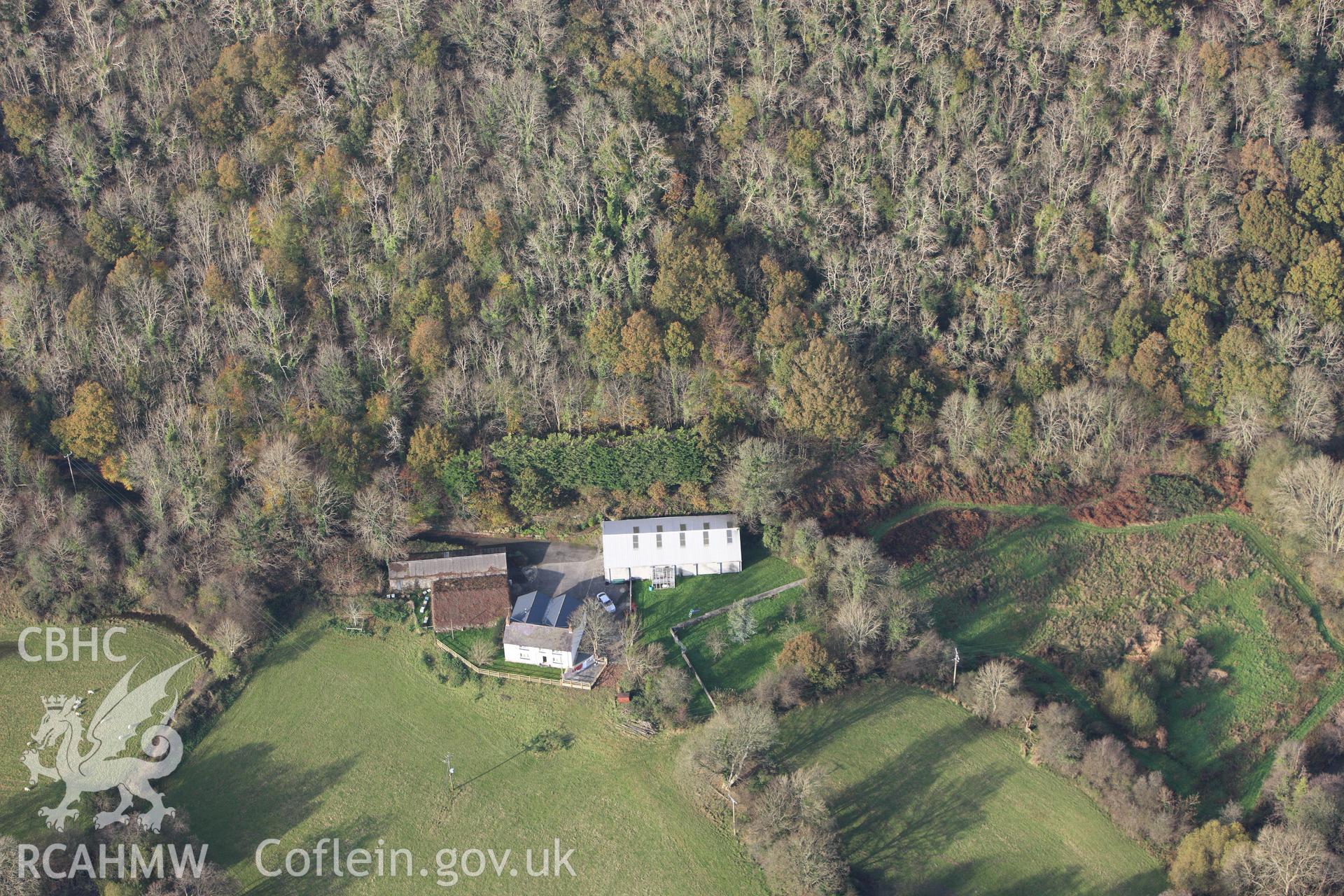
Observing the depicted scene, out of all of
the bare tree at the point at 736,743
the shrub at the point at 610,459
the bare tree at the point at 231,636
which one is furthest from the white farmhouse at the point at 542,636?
the bare tree at the point at 231,636

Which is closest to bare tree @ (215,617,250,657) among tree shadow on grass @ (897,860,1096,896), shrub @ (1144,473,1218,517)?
tree shadow on grass @ (897,860,1096,896)

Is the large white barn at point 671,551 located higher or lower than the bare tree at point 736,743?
higher

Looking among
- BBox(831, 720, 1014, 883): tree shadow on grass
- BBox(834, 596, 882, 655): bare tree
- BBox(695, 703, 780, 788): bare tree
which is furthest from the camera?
BBox(834, 596, 882, 655): bare tree

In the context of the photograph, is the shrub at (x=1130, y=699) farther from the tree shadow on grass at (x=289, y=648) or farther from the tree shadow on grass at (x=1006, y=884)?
the tree shadow on grass at (x=289, y=648)

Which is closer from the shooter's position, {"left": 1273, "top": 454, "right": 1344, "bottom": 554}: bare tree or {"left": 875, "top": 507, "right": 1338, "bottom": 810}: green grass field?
{"left": 875, "top": 507, "right": 1338, "bottom": 810}: green grass field

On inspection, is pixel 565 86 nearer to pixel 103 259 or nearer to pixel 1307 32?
pixel 103 259

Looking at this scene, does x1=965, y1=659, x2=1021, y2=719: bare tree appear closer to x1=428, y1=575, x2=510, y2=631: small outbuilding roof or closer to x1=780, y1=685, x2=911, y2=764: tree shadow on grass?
x1=780, y1=685, x2=911, y2=764: tree shadow on grass
